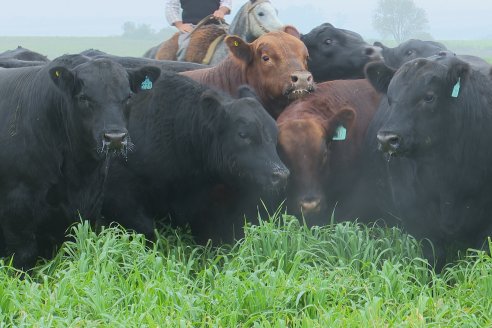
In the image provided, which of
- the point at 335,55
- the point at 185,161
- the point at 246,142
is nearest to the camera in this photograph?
the point at 246,142

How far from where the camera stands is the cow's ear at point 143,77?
22.0 feet

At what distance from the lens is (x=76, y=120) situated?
627cm

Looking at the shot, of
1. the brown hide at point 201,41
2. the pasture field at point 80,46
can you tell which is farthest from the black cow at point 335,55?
the pasture field at point 80,46

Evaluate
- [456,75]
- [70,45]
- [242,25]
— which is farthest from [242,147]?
[70,45]

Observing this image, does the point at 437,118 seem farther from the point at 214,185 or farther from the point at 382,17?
the point at 382,17

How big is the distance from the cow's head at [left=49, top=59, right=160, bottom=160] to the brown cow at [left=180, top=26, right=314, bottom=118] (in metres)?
1.55

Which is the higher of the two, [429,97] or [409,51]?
[429,97]

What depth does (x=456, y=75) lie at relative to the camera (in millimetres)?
6137

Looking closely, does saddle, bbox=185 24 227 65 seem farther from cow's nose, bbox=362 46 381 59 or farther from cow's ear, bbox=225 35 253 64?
cow's ear, bbox=225 35 253 64

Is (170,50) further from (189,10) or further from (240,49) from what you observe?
(240,49)

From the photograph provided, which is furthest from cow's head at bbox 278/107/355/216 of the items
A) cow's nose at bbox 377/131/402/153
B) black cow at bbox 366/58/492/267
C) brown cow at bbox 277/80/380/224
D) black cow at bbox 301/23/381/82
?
black cow at bbox 301/23/381/82

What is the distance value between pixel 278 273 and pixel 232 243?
5.08ft

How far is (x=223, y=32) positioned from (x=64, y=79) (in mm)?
3619

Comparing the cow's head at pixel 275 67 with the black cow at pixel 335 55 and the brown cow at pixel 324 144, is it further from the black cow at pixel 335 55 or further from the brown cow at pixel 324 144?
the black cow at pixel 335 55
